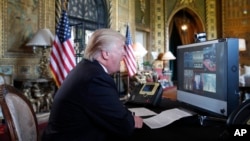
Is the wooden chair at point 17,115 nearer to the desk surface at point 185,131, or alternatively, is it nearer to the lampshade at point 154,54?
the desk surface at point 185,131

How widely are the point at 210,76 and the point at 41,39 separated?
11.8 ft

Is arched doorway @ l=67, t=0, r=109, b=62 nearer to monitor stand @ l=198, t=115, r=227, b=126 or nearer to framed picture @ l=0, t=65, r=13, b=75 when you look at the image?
framed picture @ l=0, t=65, r=13, b=75

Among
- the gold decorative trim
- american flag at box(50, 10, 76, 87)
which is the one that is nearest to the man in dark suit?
american flag at box(50, 10, 76, 87)

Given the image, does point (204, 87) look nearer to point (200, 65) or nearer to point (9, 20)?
point (200, 65)

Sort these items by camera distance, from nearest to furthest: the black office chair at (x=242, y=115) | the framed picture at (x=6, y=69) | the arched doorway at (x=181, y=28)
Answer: the black office chair at (x=242, y=115) < the framed picture at (x=6, y=69) < the arched doorway at (x=181, y=28)

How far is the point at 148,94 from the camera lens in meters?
2.12

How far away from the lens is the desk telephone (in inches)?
81.0

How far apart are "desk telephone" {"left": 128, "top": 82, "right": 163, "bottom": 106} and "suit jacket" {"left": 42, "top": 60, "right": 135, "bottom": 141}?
805 mm

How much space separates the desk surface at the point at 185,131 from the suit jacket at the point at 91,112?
99 mm

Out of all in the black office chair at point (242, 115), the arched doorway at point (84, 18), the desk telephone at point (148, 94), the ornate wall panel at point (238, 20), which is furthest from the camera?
the ornate wall panel at point (238, 20)

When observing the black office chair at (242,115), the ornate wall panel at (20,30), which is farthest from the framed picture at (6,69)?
the black office chair at (242,115)

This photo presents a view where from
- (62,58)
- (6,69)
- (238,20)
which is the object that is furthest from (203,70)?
(238,20)

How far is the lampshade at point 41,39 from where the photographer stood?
4.58 meters

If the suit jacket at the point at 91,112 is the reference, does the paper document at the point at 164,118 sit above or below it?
below
